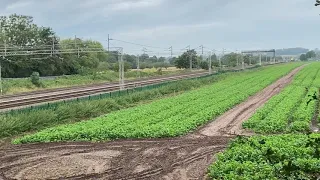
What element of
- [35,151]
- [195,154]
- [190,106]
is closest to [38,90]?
[190,106]

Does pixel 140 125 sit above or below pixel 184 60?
below

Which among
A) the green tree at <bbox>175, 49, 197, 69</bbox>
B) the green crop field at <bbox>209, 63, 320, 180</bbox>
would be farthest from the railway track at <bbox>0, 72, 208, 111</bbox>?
the green tree at <bbox>175, 49, 197, 69</bbox>

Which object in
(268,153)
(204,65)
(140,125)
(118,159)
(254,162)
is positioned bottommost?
(118,159)

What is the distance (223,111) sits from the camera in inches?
1043

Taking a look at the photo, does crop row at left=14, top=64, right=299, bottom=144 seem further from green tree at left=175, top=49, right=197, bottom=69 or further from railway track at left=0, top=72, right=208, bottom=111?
green tree at left=175, top=49, right=197, bottom=69

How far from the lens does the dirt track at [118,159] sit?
12.6 metres

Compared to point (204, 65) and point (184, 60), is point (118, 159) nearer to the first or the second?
point (184, 60)

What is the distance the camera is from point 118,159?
47.9 ft

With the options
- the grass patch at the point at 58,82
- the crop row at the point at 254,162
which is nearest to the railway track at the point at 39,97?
the grass patch at the point at 58,82

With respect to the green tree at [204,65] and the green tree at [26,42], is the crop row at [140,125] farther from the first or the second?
the green tree at [204,65]

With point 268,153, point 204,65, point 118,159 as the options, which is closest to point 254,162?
point 118,159

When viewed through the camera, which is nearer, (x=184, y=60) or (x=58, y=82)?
(x=58, y=82)

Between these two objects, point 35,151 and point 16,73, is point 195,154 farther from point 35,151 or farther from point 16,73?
point 16,73

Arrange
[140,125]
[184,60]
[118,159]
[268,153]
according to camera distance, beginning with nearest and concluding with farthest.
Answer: [268,153] < [118,159] < [140,125] < [184,60]
